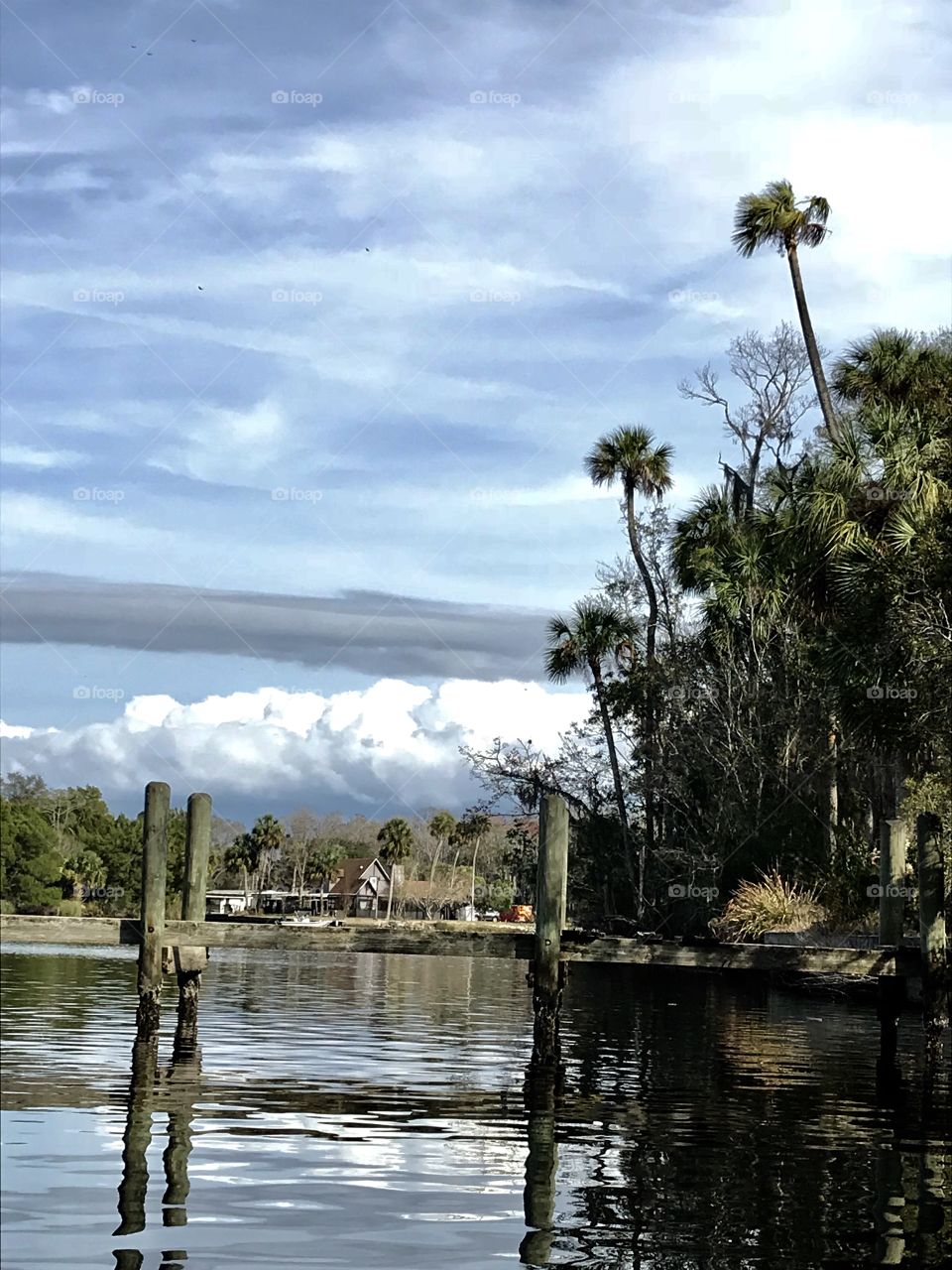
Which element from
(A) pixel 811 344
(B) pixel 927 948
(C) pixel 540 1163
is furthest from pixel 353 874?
(C) pixel 540 1163

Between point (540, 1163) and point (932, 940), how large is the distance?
7.27m

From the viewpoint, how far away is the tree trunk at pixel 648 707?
43.2 meters

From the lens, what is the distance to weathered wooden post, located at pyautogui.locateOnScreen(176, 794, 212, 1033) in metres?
18.3

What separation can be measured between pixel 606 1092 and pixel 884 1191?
5155 mm

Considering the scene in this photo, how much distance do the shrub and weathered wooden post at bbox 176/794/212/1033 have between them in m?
11.3

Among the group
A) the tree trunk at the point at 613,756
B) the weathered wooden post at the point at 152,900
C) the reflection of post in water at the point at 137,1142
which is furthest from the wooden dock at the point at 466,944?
the tree trunk at the point at 613,756

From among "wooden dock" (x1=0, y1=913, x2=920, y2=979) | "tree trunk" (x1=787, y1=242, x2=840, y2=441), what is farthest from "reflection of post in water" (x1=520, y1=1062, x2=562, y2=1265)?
"tree trunk" (x1=787, y1=242, x2=840, y2=441)

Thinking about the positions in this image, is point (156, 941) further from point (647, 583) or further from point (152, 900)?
point (647, 583)

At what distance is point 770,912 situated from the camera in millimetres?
27031

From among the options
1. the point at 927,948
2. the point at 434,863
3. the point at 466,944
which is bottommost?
the point at 434,863

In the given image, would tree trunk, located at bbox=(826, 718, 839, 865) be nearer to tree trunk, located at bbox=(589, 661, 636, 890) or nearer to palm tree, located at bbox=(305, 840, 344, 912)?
tree trunk, located at bbox=(589, 661, 636, 890)

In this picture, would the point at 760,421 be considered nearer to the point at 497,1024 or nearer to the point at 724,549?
the point at 724,549

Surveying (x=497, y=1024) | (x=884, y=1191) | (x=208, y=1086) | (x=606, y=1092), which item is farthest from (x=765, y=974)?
(x=884, y=1191)

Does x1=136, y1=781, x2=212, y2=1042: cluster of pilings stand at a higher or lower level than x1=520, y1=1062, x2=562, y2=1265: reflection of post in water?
higher
